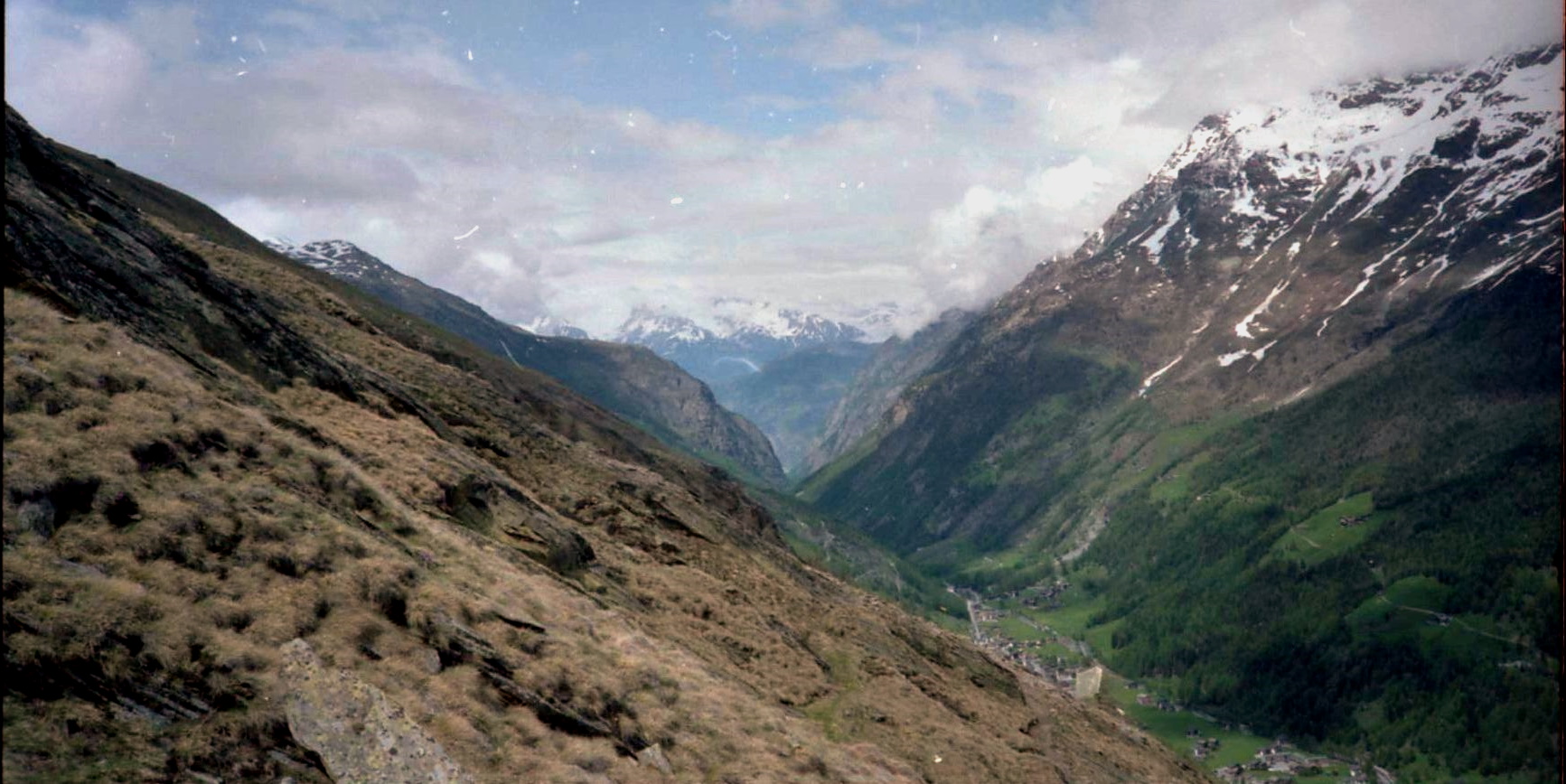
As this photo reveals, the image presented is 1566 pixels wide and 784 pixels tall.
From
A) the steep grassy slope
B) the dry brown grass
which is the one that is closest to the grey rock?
the steep grassy slope

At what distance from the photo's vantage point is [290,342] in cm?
4428

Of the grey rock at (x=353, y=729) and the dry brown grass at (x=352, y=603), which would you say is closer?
the dry brown grass at (x=352, y=603)

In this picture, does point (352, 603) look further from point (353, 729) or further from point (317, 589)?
point (353, 729)

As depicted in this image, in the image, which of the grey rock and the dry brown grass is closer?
the dry brown grass

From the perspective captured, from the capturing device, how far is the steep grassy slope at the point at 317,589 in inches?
673

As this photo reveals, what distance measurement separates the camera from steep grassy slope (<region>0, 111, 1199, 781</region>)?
56.1 ft

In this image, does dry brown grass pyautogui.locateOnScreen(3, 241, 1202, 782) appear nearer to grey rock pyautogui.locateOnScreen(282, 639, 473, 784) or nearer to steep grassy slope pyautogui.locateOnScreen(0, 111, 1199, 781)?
steep grassy slope pyautogui.locateOnScreen(0, 111, 1199, 781)

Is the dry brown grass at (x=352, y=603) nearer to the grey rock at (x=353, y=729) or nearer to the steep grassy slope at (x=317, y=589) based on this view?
the steep grassy slope at (x=317, y=589)

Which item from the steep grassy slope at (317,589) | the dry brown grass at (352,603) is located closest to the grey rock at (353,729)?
the steep grassy slope at (317,589)

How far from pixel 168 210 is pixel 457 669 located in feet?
387

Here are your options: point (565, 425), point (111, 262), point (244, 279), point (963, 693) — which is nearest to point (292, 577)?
point (111, 262)

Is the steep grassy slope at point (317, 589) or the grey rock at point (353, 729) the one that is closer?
the steep grassy slope at point (317, 589)

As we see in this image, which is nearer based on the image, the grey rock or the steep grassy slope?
the steep grassy slope

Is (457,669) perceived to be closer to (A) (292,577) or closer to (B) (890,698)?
(A) (292,577)
